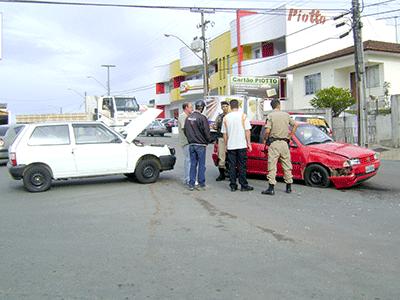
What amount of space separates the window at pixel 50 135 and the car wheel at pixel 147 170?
167cm

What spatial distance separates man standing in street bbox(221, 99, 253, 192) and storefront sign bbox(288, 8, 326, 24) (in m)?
26.9

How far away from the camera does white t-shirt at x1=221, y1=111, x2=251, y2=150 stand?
28.7 feet

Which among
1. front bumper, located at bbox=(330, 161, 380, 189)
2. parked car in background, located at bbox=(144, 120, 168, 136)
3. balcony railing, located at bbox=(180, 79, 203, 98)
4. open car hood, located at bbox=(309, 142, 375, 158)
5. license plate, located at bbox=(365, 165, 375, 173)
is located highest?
balcony railing, located at bbox=(180, 79, 203, 98)

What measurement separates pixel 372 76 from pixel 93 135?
75.3 feet

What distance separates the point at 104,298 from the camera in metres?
3.88

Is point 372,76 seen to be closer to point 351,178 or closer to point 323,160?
point 323,160

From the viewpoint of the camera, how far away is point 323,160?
9.10m

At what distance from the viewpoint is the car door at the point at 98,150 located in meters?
9.80

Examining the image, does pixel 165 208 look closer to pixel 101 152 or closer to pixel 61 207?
pixel 61 207

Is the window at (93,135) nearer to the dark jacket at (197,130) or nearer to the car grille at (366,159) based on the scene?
the dark jacket at (197,130)

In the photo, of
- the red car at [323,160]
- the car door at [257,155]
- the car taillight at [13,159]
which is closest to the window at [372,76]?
the red car at [323,160]

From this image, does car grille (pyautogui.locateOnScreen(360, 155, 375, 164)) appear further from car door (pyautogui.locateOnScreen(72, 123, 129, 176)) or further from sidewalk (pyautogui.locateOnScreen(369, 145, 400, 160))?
sidewalk (pyautogui.locateOnScreen(369, 145, 400, 160))

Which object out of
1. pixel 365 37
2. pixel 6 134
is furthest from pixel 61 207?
pixel 365 37

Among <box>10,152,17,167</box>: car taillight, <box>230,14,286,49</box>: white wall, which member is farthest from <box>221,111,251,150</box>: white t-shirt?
<box>230,14,286,49</box>: white wall
